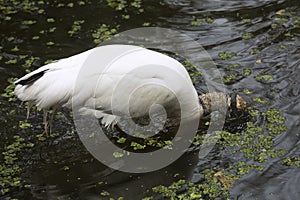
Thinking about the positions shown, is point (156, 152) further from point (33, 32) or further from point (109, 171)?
point (33, 32)

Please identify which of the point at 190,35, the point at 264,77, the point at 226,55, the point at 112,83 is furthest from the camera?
the point at 190,35

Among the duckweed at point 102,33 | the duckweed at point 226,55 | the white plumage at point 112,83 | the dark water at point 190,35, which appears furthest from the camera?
the duckweed at point 102,33

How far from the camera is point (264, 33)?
726 centimetres

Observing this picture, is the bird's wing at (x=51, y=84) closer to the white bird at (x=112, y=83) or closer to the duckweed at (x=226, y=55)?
the white bird at (x=112, y=83)

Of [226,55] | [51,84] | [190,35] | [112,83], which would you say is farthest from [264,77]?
[51,84]

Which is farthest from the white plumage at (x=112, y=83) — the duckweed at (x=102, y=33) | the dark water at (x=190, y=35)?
the duckweed at (x=102, y=33)

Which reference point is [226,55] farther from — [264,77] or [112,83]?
[112,83]

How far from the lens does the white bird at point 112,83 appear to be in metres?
5.17

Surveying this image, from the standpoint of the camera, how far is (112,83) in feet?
17.1

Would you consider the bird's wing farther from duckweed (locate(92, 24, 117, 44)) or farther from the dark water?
duckweed (locate(92, 24, 117, 44))

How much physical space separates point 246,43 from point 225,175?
96.9 inches

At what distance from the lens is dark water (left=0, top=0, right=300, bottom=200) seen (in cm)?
506

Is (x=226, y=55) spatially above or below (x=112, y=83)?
below

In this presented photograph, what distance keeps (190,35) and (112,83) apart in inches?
94.5
